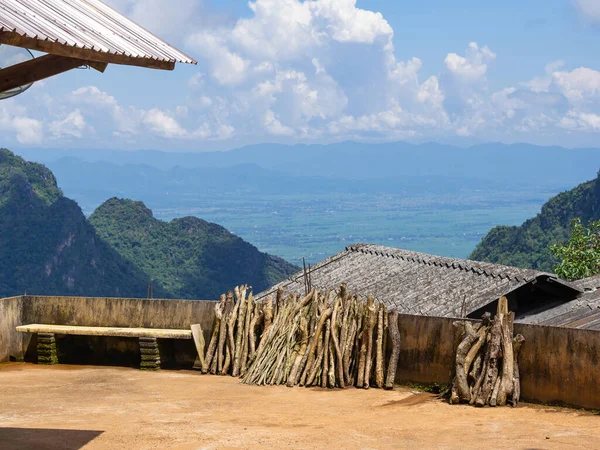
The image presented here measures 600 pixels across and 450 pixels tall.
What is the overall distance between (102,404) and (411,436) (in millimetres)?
4215

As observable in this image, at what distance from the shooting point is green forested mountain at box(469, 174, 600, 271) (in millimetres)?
52875

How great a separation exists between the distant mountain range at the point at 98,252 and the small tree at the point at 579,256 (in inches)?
1610

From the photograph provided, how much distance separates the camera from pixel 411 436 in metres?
10.4

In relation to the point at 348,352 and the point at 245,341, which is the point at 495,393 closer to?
the point at 348,352

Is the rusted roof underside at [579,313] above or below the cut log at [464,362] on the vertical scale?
above

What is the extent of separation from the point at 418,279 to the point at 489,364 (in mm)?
11456

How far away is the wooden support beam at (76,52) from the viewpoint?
7.26m

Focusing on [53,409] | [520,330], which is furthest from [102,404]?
[520,330]

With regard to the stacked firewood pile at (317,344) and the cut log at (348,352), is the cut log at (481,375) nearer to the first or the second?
the stacked firewood pile at (317,344)

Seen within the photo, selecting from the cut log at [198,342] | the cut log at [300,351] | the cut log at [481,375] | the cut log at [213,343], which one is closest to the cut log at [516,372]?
the cut log at [481,375]

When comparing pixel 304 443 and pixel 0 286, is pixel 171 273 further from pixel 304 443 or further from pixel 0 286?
pixel 304 443

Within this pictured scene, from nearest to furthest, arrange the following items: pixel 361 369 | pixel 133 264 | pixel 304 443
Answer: pixel 304 443 → pixel 361 369 → pixel 133 264

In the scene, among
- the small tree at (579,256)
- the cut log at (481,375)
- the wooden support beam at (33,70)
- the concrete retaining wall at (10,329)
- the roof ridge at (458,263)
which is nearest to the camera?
the wooden support beam at (33,70)

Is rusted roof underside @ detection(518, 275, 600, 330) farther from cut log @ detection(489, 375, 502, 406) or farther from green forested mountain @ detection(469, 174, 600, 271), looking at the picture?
green forested mountain @ detection(469, 174, 600, 271)
